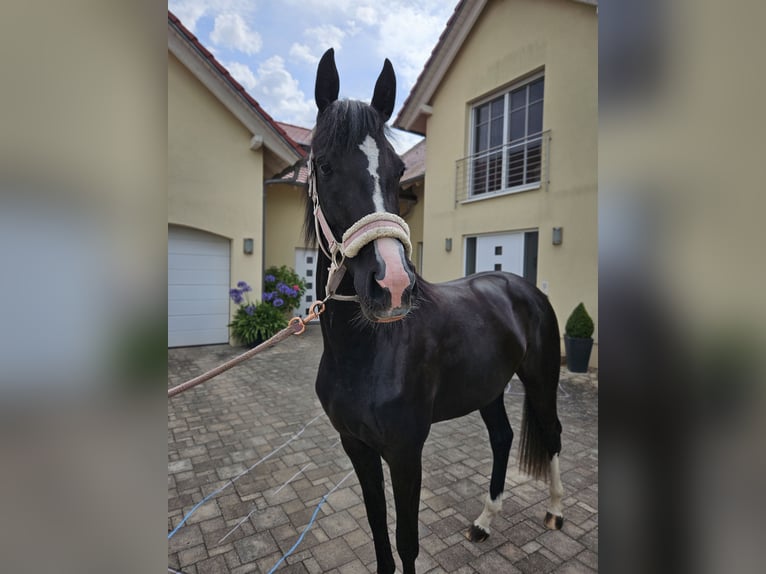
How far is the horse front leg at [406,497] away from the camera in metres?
1.43

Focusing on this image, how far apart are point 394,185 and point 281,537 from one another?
199cm

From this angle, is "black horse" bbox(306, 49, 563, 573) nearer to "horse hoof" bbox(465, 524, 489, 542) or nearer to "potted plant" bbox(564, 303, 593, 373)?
"horse hoof" bbox(465, 524, 489, 542)

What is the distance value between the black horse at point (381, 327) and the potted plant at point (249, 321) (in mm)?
5964

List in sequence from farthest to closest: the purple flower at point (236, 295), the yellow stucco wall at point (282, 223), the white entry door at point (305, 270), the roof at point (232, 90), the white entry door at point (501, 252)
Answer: the white entry door at point (305, 270), the yellow stucco wall at point (282, 223), the purple flower at point (236, 295), the white entry door at point (501, 252), the roof at point (232, 90)

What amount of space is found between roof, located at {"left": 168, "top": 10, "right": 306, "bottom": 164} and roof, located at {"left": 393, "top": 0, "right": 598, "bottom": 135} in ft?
8.71

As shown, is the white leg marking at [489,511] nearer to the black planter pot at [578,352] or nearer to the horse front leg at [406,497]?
the horse front leg at [406,497]

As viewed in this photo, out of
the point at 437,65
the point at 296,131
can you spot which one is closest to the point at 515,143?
the point at 437,65

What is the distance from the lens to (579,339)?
205 inches

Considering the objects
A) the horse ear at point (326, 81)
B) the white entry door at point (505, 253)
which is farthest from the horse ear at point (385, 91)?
the white entry door at point (505, 253)

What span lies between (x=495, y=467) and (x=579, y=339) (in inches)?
142

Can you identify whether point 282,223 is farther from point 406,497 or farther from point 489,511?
point 406,497
